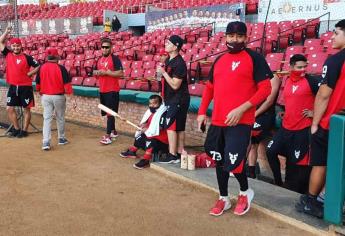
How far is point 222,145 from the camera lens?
369 centimetres

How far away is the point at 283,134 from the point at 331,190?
4.23ft

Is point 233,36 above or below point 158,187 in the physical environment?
above

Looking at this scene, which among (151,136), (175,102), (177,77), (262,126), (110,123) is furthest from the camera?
(110,123)

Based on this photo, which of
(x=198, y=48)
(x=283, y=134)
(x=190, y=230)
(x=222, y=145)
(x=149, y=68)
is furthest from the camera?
(x=198, y=48)

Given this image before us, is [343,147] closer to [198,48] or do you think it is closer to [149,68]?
[149,68]

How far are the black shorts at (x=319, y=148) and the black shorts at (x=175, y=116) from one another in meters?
2.18

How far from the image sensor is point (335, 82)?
315 centimetres

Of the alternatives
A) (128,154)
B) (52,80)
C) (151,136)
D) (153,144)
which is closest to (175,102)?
(151,136)

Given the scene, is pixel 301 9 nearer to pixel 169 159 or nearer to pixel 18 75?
pixel 18 75

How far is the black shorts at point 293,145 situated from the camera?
422 centimetres

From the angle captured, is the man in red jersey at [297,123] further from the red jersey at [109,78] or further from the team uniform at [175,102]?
the red jersey at [109,78]

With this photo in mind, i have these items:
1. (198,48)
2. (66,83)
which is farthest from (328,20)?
(66,83)

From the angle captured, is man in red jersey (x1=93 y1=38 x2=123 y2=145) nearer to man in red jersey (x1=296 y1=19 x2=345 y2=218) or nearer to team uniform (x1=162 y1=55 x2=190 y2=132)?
team uniform (x1=162 y1=55 x2=190 y2=132)

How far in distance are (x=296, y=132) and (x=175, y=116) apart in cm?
164
